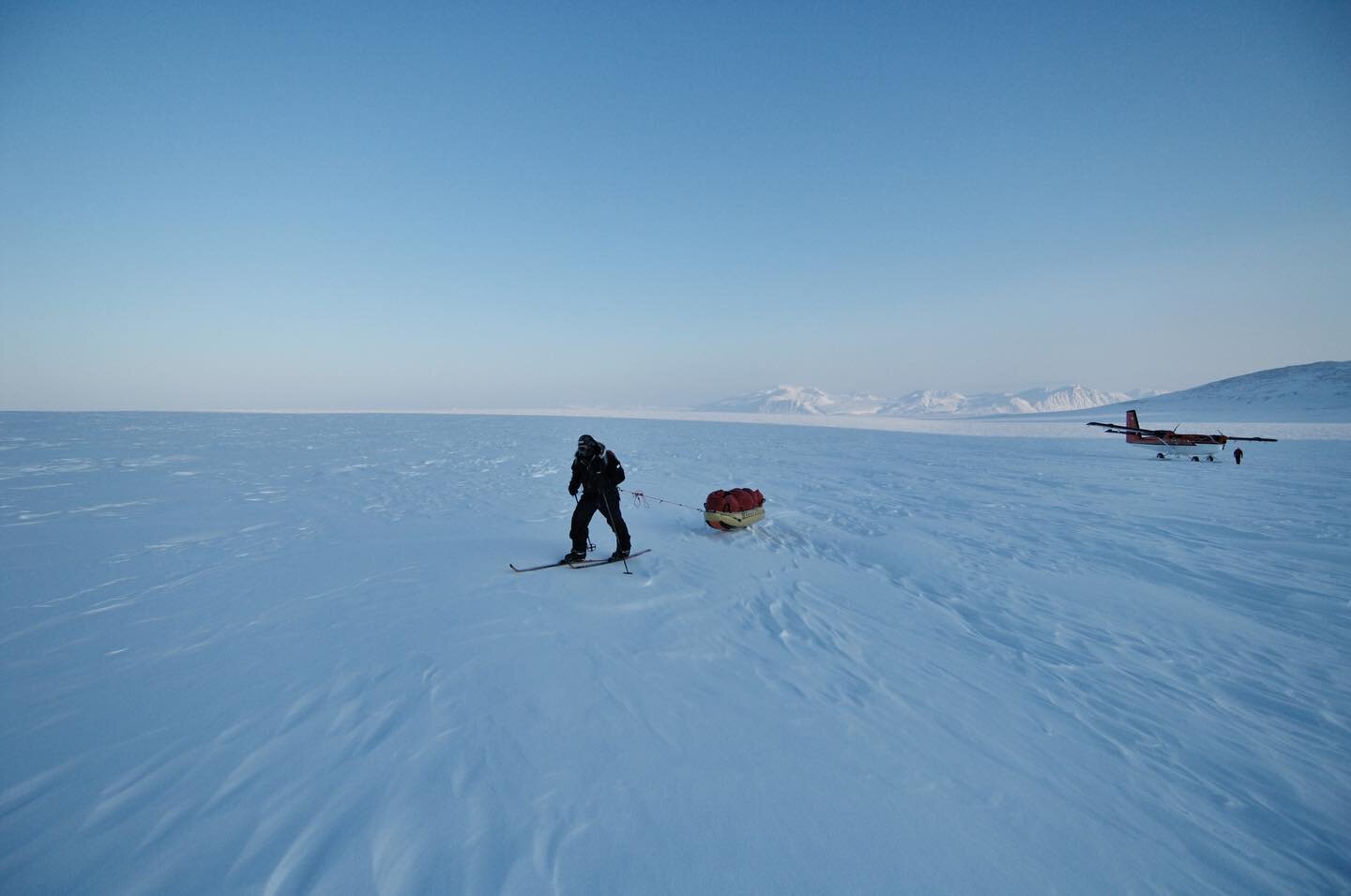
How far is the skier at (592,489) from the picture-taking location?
7500mm

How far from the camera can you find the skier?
750cm

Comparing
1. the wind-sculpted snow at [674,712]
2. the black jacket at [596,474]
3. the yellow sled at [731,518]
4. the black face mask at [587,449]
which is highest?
the black face mask at [587,449]

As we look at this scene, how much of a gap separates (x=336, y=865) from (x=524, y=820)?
3.05 feet

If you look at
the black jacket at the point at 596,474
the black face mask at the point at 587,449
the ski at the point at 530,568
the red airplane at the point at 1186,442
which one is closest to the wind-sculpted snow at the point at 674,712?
the ski at the point at 530,568

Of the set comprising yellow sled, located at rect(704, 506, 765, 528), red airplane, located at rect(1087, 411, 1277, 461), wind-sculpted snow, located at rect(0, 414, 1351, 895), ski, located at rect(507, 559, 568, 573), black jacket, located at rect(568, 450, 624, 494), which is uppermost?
black jacket, located at rect(568, 450, 624, 494)

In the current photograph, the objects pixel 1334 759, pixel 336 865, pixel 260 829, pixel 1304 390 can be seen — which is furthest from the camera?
pixel 1304 390

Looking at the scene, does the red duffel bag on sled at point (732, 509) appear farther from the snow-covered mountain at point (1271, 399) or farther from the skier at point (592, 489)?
the snow-covered mountain at point (1271, 399)

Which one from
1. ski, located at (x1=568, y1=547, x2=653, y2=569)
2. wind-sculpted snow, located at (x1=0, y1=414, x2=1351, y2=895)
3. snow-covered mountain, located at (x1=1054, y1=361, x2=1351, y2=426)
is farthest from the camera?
snow-covered mountain, located at (x1=1054, y1=361, x2=1351, y2=426)

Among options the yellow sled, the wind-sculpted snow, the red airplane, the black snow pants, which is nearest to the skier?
the black snow pants

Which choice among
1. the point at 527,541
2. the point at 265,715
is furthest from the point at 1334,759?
the point at 527,541

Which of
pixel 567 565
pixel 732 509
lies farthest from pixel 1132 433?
pixel 567 565

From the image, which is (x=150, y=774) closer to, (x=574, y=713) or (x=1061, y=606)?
(x=574, y=713)

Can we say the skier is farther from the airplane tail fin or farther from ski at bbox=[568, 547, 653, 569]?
the airplane tail fin

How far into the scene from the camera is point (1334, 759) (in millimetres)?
3805
